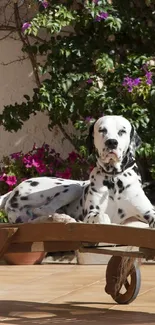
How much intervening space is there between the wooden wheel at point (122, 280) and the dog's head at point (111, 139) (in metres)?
0.58

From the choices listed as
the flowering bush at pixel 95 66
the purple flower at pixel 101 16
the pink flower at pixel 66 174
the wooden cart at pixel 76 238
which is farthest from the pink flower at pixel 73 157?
the wooden cart at pixel 76 238

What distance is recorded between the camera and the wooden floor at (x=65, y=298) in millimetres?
4262

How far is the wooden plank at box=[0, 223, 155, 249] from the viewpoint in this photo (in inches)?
146

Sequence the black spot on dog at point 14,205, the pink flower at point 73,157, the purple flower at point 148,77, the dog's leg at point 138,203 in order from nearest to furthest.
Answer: the dog's leg at point 138,203 < the black spot on dog at point 14,205 < the purple flower at point 148,77 < the pink flower at point 73,157

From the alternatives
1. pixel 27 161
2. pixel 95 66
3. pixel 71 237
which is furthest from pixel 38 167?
pixel 71 237

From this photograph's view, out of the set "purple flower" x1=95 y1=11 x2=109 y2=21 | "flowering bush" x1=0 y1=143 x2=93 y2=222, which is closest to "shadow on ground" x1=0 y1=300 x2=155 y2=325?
"flowering bush" x1=0 y1=143 x2=93 y2=222

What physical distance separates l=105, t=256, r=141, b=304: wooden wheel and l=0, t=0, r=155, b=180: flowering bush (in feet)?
9.20

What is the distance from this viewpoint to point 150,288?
18.0ft

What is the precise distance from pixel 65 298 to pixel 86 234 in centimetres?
134

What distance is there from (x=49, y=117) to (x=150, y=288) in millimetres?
3182

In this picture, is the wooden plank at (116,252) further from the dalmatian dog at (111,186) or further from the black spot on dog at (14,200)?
the black spot on dog at (14,200)

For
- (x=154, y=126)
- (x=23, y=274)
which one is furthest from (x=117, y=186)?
(x=154, y=126)

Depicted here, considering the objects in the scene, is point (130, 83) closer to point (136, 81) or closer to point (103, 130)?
point (136, 81)

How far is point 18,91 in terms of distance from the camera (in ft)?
28.5
